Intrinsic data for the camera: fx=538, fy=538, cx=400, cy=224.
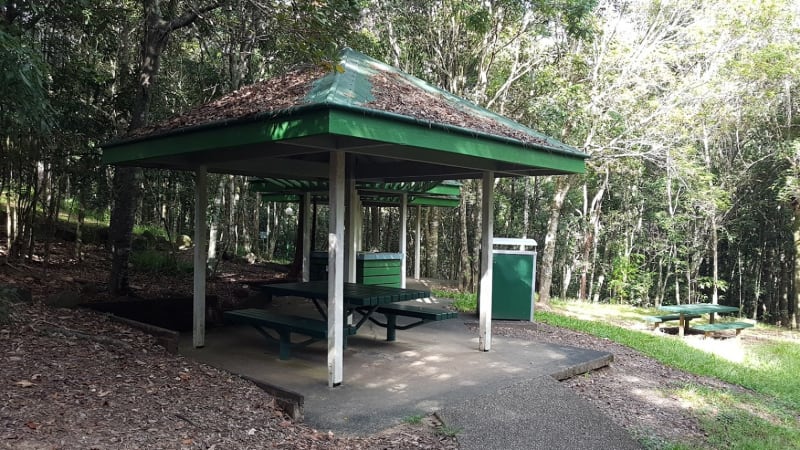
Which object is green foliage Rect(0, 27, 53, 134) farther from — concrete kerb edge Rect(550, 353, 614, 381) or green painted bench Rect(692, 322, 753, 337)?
green painted bench Rect(692, 322, 753, 337)

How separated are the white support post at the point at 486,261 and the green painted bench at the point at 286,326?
1.73 metres

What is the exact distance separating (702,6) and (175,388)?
12.5 m

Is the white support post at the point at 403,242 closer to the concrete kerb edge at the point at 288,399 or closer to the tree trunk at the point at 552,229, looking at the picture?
the tree trunk at the point at 552,229

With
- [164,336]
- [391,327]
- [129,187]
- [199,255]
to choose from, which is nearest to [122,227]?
[129,187]

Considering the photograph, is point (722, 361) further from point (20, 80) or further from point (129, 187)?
point (20, 80)

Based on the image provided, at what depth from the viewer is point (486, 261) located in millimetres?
6398

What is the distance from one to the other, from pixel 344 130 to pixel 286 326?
2368mm

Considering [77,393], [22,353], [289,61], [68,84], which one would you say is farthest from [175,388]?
[289,61]

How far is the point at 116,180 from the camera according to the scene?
28.6ft

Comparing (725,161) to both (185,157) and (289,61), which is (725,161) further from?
(185,157)

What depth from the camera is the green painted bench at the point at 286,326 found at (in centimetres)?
518

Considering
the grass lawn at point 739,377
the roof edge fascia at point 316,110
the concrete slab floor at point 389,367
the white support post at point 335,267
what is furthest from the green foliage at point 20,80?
the grass lawn at point 739,377

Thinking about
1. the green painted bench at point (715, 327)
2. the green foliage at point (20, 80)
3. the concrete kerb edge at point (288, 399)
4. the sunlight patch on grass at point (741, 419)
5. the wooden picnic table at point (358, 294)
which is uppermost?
the green foliage at point (20, 80)

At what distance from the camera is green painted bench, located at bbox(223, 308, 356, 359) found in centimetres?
518
